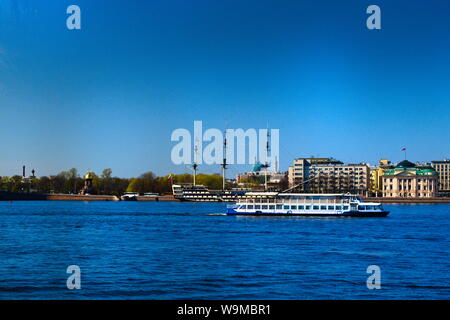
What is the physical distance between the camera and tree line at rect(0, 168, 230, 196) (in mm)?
151375

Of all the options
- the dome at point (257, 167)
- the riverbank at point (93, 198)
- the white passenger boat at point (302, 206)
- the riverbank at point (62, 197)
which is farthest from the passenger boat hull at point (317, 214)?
the dome at point (257, 167)

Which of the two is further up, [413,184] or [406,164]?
[406,164]

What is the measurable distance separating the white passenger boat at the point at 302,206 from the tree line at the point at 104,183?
292 ft

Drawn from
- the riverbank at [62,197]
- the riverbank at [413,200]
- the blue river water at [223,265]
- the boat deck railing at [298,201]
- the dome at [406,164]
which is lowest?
the riverbank at [413,200]

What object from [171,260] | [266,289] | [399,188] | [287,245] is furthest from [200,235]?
[399,188]

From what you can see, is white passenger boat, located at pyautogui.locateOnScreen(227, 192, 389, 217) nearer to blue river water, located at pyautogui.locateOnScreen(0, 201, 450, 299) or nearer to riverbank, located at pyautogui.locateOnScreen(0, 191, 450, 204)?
blue river water, located at pyautogui.locateOnScreen(0, 201, 450, 299)

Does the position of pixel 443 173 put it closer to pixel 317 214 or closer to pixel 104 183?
pixel 104 183

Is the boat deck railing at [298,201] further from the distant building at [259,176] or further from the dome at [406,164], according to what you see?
the distant building at [259,176]

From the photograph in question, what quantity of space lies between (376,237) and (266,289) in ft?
64.5

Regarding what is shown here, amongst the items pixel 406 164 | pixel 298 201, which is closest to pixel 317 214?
pixel 298 201

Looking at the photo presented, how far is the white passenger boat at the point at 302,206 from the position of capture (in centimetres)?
5834

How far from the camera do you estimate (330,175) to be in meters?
147

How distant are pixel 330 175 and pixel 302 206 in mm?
87936
